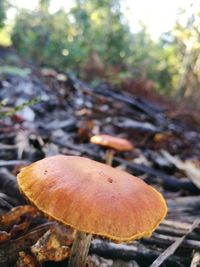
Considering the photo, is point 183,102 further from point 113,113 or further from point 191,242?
point 191,242

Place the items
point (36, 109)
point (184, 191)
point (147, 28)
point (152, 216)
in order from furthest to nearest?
1. point (147, 28)
2. point (36, 109)
3. point (184, 191)
4. point (152, 216)

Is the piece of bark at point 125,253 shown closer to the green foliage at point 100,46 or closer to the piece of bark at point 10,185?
the piece of bark at point 10,185

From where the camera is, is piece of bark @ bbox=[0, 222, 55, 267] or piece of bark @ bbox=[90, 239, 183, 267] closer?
piece of bark @ bbox=[0, 222, 55, 267]

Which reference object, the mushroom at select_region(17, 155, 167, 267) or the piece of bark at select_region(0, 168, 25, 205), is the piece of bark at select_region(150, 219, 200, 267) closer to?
the mushroom at select_region(17, 155, 167, 267)

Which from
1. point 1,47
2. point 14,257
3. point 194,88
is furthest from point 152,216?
point 1,47

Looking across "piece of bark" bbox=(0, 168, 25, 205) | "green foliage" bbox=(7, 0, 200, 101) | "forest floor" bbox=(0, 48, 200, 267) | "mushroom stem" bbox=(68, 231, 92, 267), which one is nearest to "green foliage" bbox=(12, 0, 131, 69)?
"green foliage" bbox=(7, 0, 200, 101)

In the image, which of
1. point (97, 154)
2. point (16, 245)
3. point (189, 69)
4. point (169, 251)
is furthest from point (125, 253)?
point (189, 69)

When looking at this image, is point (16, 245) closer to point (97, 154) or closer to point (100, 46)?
point (97, 154)

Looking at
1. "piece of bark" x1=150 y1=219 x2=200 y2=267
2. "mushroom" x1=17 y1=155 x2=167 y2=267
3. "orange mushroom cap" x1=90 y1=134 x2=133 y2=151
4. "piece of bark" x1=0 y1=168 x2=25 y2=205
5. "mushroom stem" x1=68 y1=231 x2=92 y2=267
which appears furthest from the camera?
"orange mushroom cap" x1=90 y1=134 x2=133 y2=151
